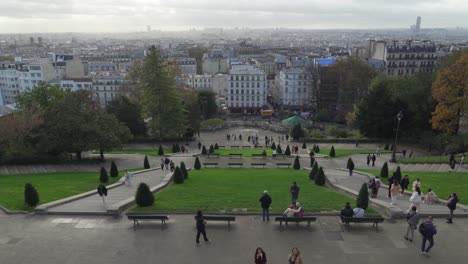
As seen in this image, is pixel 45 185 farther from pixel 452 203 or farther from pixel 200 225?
pixel 452 203

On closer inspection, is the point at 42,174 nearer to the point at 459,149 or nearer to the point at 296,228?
the point at 296,228

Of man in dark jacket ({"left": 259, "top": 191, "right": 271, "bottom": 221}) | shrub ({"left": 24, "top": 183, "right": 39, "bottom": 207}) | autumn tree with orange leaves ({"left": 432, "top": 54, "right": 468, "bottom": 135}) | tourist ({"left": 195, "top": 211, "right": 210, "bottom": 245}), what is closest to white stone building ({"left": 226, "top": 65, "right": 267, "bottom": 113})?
autumn tree with orange leaves ({"left": 432, "top": 54, "right": 468, "bottom": 135})

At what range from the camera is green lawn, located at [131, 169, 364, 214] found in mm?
20266

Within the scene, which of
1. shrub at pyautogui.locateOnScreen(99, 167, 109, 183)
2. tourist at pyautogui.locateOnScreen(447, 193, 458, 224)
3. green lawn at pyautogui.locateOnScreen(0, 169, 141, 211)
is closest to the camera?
tourist at pyautogui.locateOnScreen(447, 193, 458, 224)

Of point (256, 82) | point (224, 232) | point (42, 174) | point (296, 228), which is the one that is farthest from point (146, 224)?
point (256, 82)

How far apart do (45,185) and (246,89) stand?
78.9 m

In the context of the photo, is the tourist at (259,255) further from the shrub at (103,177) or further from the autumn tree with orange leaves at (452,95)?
the autumn tree with orange leaves at (452,95)

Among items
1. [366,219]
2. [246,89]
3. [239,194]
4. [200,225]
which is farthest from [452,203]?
[246,89]

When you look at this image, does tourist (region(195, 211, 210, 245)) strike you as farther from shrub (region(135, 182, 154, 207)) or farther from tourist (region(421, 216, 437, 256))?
tourist (region(421, 216, 437, 256))

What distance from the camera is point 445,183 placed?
25922mm

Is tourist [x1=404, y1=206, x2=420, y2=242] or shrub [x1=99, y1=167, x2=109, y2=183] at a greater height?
tourist [x1=404, y1=206, x2=420, y2=242]

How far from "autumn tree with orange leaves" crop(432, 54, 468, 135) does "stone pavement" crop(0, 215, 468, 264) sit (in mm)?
28535

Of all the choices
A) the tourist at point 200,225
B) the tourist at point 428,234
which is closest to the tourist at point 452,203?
the tourist at point 428,234

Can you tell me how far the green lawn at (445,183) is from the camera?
23016 millimetres
